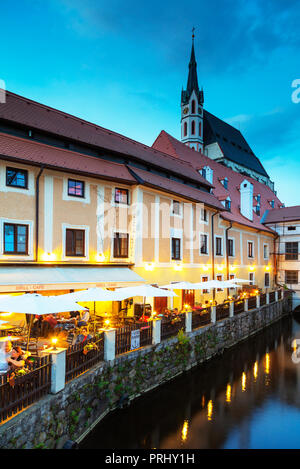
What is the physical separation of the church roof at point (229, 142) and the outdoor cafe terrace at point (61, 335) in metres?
40.2

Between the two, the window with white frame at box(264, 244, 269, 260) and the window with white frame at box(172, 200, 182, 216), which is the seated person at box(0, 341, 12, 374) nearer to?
the window with white frame at box(172, 200, 182, 216)

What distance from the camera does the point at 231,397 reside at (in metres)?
13.0

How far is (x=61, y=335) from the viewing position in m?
12.8

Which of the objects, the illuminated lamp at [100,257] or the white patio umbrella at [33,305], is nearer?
the white patio umbrella at [33,305]

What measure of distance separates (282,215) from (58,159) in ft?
99.7

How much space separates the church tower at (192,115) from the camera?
5425 centimetres

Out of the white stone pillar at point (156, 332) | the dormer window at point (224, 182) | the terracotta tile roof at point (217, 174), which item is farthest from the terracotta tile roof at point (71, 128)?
the white stone pillar at point (156, 332)

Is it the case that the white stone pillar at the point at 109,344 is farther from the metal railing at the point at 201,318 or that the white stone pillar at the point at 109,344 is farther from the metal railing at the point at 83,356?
the metal railing at the point at 201,318

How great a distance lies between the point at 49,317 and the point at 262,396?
9562 mm

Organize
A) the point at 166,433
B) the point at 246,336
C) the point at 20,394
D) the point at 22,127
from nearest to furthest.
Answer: the point at 20,394 < the point at 166,433 < the point at 22,127 < the point at 246,336

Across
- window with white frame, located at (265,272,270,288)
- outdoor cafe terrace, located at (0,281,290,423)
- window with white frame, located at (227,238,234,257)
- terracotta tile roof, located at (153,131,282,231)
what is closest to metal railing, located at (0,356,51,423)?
outdoor cafe terrace, located at (0,281,290,423)

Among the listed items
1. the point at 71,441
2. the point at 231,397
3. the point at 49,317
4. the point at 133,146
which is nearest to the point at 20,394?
the point at 71,441

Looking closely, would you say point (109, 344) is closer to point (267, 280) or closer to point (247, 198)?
point (247, 198)

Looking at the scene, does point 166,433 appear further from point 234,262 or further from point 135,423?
point 234,262
